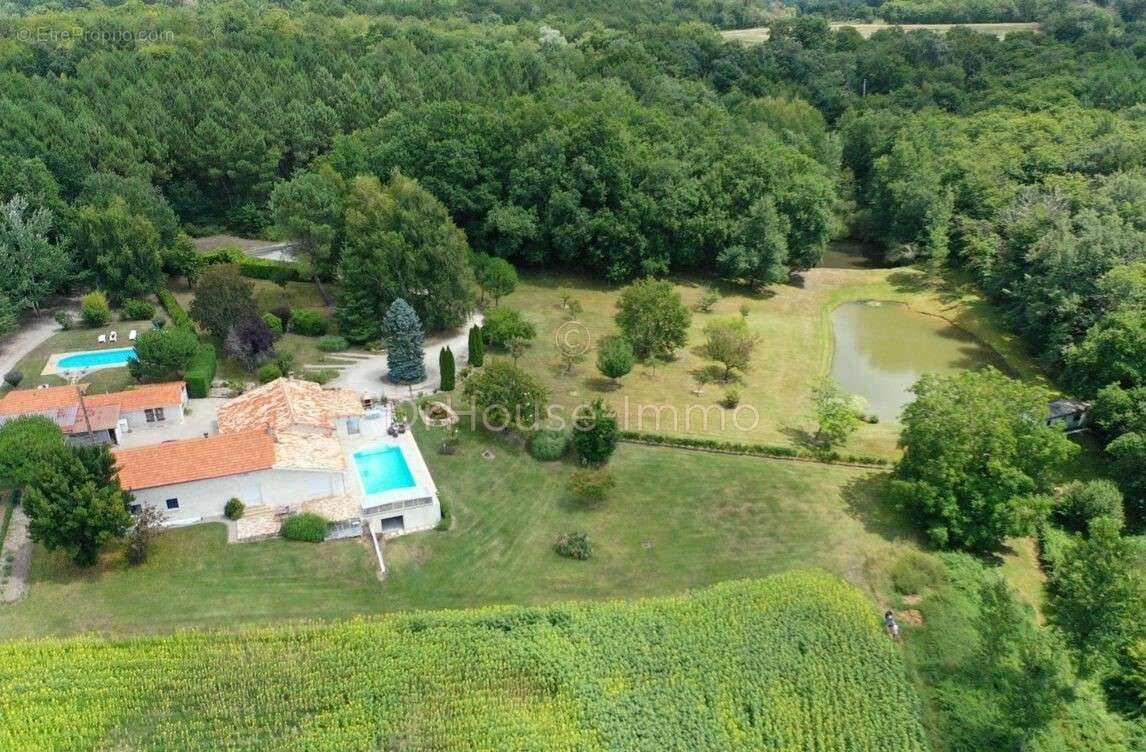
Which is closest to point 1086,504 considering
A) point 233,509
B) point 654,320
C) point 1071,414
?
point 1071,414

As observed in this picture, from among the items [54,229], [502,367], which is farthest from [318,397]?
[54,229]

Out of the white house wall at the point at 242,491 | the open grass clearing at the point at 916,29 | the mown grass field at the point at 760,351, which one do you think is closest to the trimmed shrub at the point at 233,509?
the white house wall at the point at 242,491

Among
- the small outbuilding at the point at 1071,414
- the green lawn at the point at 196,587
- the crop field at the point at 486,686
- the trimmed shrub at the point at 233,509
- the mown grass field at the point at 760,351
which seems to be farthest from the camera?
the mown grass field at the point at 760,351

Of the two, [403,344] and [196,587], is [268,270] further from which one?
[196,587]

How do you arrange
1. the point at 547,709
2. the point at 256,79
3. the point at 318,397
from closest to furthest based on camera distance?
the point at 547,709 < the point at 318,397 < the point at 256,79

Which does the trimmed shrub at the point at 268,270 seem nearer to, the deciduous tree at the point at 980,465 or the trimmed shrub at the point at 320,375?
the trimmed shrub at the point at 320,375

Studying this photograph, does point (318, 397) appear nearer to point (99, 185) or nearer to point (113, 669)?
point (113, 669)
